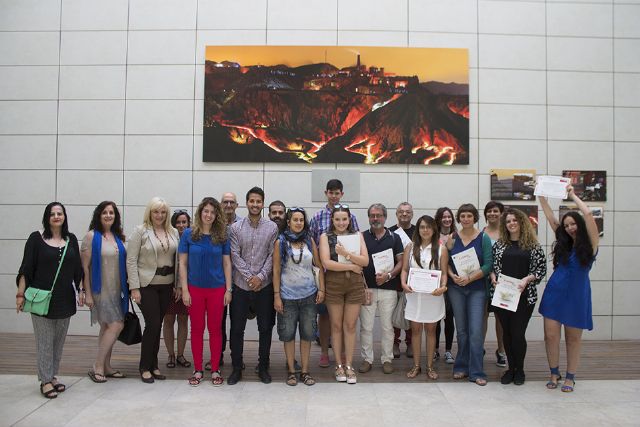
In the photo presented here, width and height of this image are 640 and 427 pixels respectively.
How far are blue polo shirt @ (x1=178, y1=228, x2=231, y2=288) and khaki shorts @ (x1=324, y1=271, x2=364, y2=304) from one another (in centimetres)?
100

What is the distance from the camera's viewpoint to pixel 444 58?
6273 mm

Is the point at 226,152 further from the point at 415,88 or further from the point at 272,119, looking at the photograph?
the point at 415,88

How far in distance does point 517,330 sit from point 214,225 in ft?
9.79

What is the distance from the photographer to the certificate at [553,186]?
428cm

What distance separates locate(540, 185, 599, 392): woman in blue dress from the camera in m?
3.99

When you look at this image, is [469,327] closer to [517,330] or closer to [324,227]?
[517,330]

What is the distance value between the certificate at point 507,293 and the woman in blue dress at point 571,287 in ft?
1.04

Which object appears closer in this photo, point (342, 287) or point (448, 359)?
point (342, 287)

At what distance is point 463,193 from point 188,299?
396 cm

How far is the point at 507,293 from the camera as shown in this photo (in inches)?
165

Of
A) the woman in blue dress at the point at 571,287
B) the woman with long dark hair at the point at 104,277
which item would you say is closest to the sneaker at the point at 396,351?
the woman in blue dress at the point at 571,287

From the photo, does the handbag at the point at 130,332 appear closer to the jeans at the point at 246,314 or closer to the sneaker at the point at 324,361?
the jeans at the point at 246,314

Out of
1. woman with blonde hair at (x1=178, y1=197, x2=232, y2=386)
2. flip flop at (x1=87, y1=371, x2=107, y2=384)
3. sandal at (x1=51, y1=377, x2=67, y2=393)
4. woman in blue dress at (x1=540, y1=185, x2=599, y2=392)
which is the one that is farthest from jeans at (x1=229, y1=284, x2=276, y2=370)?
woman in blue dress at (x1=540, y1=185, x2=599, y2=392)

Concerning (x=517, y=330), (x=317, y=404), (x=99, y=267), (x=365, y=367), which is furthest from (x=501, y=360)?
(x=99, y=267)
